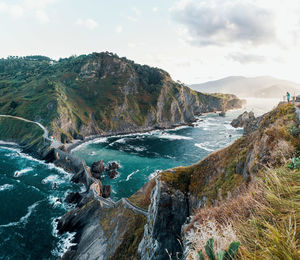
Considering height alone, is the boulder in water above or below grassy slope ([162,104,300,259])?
below

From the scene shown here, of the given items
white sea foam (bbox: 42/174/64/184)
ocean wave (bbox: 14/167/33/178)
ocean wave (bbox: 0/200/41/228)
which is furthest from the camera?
ocean wave (bbox: 14/167/33/178)

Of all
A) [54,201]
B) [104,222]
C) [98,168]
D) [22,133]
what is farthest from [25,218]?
[22,133]

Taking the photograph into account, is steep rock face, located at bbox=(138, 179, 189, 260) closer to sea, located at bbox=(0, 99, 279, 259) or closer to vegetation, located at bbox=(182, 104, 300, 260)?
vegetation, located at bbox=(182, 104, 300, 260)

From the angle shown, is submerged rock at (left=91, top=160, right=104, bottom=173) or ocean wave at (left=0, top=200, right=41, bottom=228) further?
submerged rock at (left=91, top=160, right=104, bottom=173)

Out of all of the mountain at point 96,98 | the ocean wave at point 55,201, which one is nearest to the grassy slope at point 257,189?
the ocean wave at point 55,201

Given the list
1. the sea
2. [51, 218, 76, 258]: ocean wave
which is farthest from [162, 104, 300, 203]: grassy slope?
the sea

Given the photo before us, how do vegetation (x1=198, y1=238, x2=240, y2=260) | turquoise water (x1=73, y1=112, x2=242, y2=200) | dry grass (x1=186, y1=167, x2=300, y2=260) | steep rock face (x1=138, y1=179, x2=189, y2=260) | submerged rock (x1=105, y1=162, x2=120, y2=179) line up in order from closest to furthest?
dry grass (x1=186, y1=167, x2=300, y2=260), vegetation (x1=198, y1=238, x2=240, y2=260), steep rock face (x1=138, y1=179, x2=189, y2=260), turquoise water (x1=73, y1=112, x2=242, y2=200), submerged rock (x1=105, y1=162, x2=120, y2=179)

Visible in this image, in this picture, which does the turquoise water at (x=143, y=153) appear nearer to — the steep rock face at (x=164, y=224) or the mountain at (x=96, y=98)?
the mountain at (x=96, y=98)
